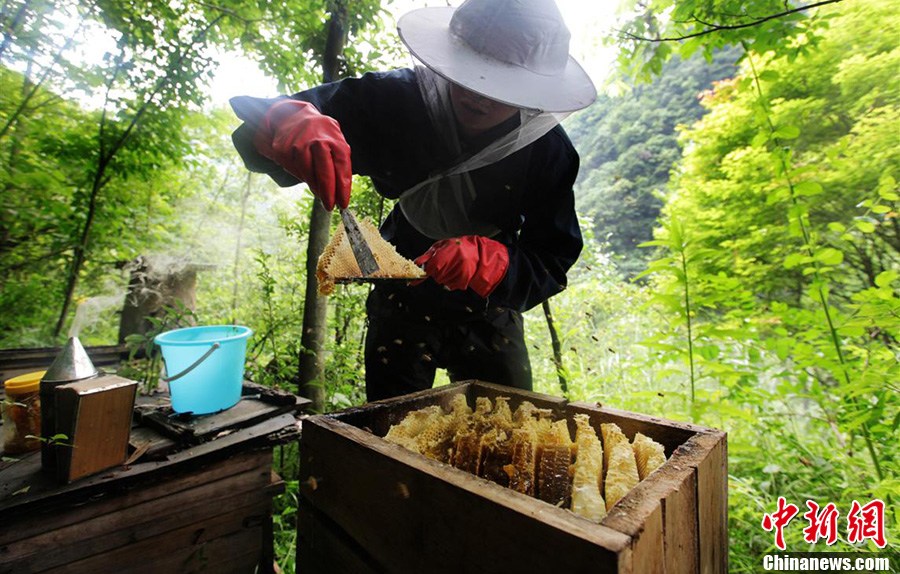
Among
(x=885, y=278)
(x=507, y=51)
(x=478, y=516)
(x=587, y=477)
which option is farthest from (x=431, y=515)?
(x=885, y=278)

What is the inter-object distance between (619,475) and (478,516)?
1.24ft

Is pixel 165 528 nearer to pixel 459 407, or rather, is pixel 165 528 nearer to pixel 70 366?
pixel 70 366

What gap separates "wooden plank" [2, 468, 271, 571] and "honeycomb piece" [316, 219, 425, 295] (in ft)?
3.75

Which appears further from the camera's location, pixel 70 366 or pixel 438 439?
pixel 70 366

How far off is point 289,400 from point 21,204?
4.13 m

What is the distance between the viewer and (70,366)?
1.47 m

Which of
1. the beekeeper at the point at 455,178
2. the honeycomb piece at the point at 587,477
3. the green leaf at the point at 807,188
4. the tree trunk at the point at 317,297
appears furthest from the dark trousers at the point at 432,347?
the green leaf at the point at 807,188

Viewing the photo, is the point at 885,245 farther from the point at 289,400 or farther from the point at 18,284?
the point at 18,284

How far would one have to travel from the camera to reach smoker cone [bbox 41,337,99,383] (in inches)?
56.2

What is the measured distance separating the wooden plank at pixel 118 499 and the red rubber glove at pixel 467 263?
1.26m

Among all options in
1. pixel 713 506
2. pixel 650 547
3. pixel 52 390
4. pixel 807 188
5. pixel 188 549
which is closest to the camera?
pixel 650 547

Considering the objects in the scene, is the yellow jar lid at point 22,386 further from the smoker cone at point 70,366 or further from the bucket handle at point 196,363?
the bucket handle at point 196,363

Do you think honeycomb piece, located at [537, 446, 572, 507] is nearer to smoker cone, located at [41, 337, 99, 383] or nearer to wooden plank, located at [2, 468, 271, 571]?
wooden plank, located at [2, 468, 271, 571]

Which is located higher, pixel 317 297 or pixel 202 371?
pixel 317 297
